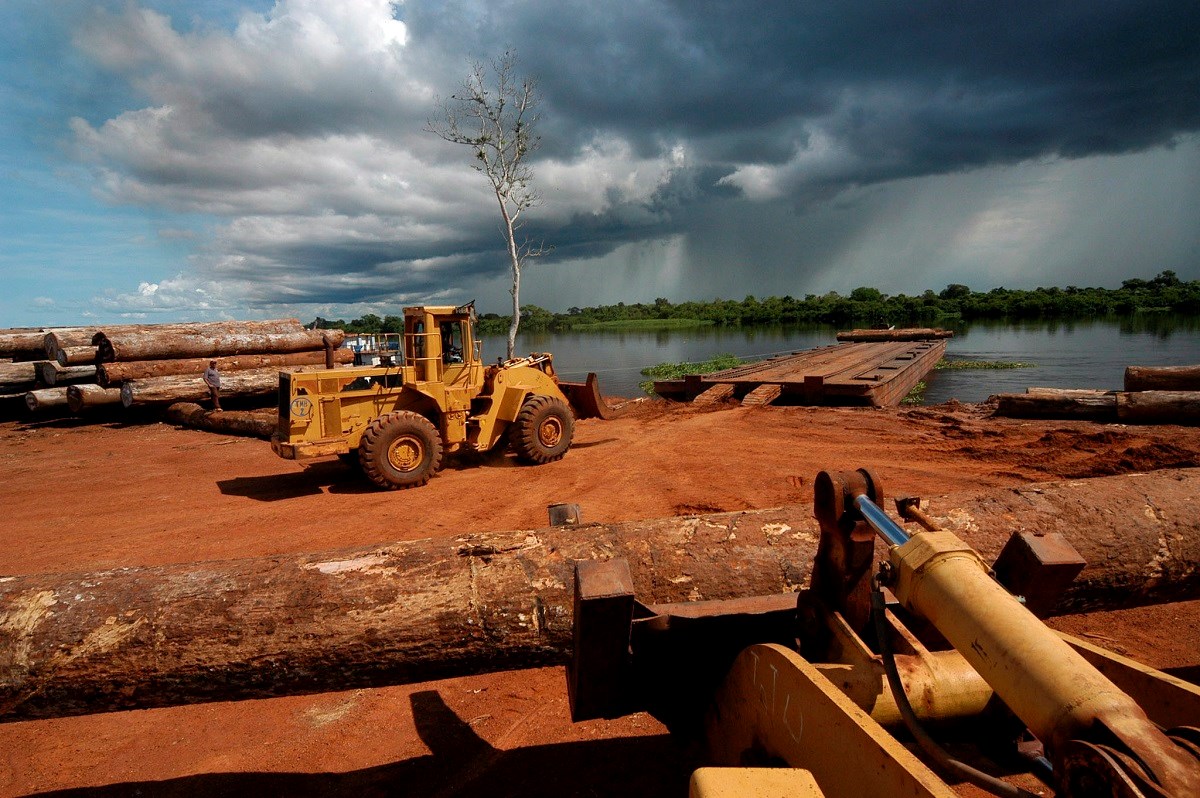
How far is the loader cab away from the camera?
365 inches

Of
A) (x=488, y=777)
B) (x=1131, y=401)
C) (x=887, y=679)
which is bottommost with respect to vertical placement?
(x=488, y=777)

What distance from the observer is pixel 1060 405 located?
11.7 meters

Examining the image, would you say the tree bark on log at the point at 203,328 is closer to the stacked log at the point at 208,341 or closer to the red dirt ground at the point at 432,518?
the stacked log at the point at 208,341

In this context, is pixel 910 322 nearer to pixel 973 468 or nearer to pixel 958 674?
pixel 973 468

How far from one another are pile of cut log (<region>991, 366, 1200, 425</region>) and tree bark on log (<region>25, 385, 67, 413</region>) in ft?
68.9

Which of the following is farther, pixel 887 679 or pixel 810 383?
pixel 810 383

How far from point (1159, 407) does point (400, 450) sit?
39.2ft

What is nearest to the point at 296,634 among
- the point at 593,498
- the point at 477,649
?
the point at 477,649

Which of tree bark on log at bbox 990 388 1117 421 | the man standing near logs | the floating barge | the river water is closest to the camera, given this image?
tree bark on log at bbox 990 388 1117 421

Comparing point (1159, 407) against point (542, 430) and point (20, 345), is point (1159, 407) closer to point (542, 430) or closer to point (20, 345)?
point (542, 430)

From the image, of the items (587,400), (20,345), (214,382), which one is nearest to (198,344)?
(214,382)

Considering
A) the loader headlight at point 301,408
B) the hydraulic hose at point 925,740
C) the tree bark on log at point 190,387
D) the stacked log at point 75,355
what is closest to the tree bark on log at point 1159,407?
the hydraulic hose at point 925,740

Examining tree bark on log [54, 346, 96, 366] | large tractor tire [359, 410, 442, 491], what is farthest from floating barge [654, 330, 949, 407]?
tree bark on log [54, 346, 96, 366]

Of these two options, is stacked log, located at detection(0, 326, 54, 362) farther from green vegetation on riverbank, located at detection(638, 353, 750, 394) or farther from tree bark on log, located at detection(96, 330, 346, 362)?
green vegetation on riverbank, located at detection(638, 353, 750, 394)
